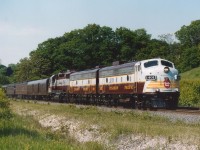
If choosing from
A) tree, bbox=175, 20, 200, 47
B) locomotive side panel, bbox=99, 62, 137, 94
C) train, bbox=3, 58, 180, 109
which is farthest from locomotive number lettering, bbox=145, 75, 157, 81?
tree, bbox=175, 20, 200, 47

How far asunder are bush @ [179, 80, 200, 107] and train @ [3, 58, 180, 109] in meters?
7.28

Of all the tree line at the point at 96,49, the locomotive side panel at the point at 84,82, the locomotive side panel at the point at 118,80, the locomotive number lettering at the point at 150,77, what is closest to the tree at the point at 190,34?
the tree line at the point at 96,49

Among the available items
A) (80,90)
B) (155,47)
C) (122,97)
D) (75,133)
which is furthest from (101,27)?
(75,133)

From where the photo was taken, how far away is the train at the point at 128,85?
101ft

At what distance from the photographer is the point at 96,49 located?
4747 inches

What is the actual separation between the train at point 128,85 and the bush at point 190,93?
728 cm

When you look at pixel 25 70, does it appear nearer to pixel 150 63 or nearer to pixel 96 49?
pixel 96 49

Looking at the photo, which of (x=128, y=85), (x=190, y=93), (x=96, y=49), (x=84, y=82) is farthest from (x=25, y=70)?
(x=128, y=85)

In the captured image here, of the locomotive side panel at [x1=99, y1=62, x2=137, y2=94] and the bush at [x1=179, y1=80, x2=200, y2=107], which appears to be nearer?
the locomotive side panel at [x1=99, y1=62, x2=137, y2=94]

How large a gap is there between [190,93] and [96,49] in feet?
263

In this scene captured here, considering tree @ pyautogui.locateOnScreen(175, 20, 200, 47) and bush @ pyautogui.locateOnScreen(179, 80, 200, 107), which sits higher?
tree @ pyautogui.locateOnScreen(175, 20, 200, 47)

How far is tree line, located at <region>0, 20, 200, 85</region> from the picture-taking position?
4621 inches

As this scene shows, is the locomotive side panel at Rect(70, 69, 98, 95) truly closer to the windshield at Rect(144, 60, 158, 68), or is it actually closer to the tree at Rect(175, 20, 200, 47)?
the windshield at Rect(144, 60, 158, 68)

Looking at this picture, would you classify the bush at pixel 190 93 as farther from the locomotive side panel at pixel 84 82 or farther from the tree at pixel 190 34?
the tree at pixel 190 34
